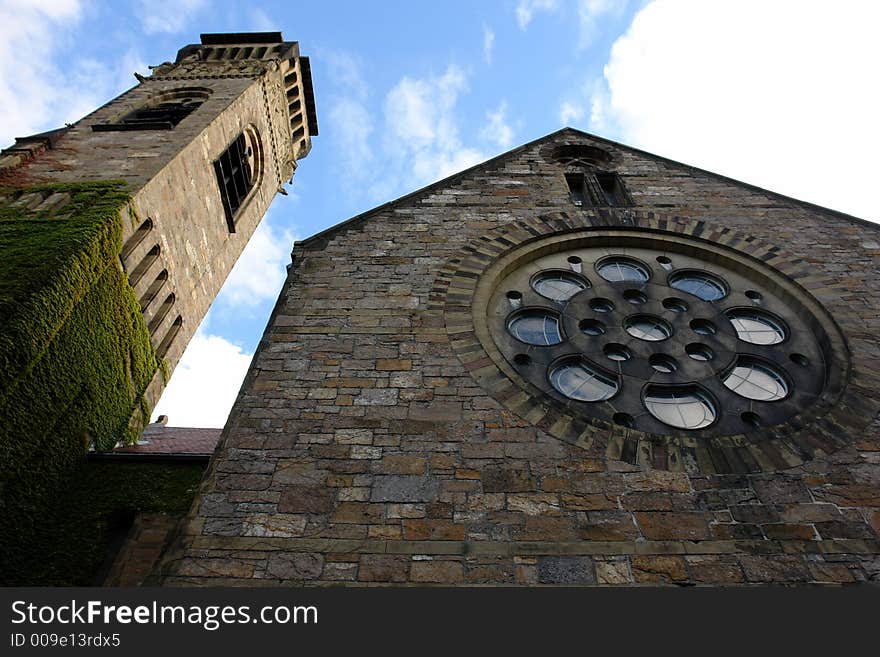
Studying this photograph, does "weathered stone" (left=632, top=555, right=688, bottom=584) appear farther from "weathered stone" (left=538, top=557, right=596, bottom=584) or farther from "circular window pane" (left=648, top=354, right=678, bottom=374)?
"circular window pane" (left=648, top=354, right=678, bottom=374)

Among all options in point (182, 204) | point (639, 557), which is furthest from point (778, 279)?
point (182, 204)

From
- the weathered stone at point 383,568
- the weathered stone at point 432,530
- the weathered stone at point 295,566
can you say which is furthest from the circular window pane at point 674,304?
the weathered stone at point 295,566

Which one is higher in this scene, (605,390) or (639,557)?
(605,390)

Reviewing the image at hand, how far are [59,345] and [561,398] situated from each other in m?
6.48

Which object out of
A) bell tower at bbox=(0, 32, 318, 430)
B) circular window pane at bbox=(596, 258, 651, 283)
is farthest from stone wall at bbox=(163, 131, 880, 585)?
bell tower at bbox=(0, 32, 318, 430)

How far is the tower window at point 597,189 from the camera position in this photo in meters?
9.27

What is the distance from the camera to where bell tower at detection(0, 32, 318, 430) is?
38.8ft

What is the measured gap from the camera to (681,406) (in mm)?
6035

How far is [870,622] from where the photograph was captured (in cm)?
346

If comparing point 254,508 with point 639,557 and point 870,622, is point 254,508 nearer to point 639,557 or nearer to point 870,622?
point 639,557

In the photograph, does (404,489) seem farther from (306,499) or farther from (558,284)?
(558,284)

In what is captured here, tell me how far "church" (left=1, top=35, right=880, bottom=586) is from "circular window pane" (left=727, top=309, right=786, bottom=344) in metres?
0.03

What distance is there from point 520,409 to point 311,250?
3.78m

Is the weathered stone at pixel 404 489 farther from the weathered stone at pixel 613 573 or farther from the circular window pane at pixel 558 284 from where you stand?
the circular window pane at pixel 558 284
